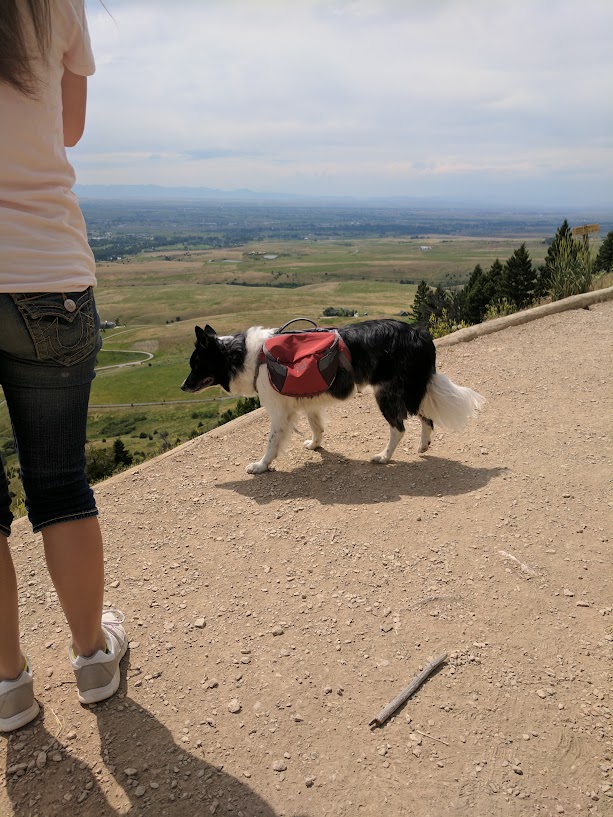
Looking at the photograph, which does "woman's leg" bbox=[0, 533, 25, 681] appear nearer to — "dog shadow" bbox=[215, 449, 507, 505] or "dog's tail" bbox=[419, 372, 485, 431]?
"dog shadow" bbox=[215, 449, 507, 505]

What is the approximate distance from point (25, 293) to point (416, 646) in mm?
2584

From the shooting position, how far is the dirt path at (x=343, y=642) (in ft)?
7.95

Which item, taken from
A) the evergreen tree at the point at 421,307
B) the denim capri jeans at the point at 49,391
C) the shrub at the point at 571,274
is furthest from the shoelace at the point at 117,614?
the evergreen tree at the point at 421,307

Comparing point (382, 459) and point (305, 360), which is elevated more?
point (305, 360)

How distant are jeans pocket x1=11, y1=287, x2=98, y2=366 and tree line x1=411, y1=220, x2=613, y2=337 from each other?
552 centimetres

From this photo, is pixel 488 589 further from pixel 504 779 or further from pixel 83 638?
pixel 83 638

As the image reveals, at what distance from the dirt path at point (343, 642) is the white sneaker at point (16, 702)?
0.24ft

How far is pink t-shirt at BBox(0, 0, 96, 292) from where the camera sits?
1899 millimetres

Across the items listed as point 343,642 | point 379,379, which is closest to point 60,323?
point 343,642

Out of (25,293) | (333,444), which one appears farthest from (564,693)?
(333,444)

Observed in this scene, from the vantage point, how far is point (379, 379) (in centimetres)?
571

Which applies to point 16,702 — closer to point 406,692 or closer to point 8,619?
point 8,619

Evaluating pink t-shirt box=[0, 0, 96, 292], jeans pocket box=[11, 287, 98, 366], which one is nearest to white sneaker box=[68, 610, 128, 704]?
jeans pocket box=[11, 287, 98, 366]

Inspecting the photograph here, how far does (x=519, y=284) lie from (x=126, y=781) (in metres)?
34.3
